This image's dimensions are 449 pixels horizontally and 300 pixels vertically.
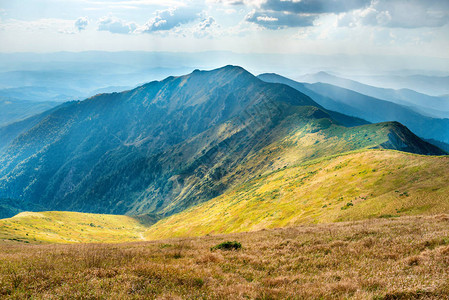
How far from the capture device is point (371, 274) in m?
8.38

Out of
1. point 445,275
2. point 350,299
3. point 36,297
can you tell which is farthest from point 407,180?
point 36,297

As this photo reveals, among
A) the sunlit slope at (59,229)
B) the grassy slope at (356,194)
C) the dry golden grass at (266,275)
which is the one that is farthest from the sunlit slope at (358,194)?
the sunlit slope at (59,229)

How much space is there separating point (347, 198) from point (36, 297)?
43.0 m

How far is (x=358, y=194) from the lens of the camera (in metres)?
39.4

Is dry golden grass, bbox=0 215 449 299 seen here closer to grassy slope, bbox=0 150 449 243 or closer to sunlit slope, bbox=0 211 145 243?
grassy slope, bbox=0 150 449 243

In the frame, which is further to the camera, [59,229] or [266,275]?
[59,229]

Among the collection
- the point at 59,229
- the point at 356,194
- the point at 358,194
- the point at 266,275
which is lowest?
the point at 59,229

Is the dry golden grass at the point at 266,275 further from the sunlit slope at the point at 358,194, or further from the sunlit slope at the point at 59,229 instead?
the sunlit slope at the point at 59,229

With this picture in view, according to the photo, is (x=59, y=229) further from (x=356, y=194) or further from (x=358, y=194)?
(x=358, y=194)

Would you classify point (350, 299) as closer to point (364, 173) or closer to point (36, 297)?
point (36, 297)

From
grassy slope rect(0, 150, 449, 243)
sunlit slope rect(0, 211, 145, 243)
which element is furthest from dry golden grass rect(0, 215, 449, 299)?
sunlit slope rect(0, 211, 145, 243)

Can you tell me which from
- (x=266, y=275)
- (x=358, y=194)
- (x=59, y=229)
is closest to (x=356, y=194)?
(x=358, y=194)

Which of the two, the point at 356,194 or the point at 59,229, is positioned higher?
the point at 356,194

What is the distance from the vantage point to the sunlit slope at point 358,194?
2927 centimetres
